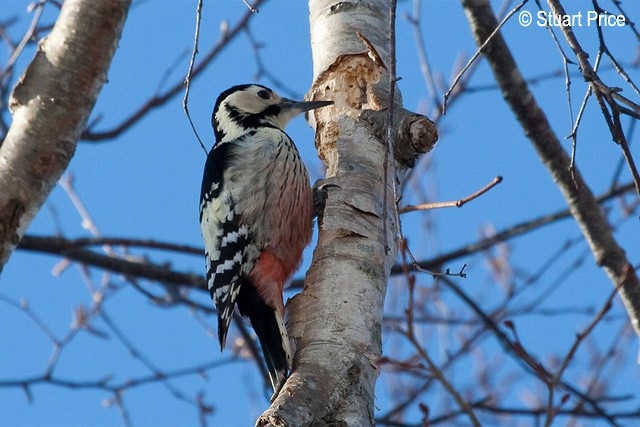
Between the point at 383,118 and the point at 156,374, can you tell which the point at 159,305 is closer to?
the point at 156,374

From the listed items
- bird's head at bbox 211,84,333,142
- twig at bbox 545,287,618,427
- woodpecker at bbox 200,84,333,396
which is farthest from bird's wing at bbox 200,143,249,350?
twig at bbox 545,287,618,427

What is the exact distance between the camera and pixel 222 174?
474cm

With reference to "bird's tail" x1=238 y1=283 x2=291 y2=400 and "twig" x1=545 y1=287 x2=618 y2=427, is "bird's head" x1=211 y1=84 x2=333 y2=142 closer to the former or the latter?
"bird's tail" x1=238 y1=283 x2=291 y2=400

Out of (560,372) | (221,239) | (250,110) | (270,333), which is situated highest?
(250,110)

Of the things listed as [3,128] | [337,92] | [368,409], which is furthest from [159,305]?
[368,409]

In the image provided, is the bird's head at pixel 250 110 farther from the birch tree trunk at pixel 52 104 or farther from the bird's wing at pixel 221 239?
the birch tree trunk at pixel 52 104

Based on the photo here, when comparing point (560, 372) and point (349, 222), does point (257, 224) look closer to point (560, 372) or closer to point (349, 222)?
point (349, 222)

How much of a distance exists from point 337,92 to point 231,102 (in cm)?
118

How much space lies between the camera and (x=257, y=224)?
4469mm

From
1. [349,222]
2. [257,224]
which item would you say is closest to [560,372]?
[349,222]

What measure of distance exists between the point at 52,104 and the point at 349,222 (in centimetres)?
124

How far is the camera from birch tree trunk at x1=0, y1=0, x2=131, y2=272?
2961 millimetres

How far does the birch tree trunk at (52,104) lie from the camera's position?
2961 mm

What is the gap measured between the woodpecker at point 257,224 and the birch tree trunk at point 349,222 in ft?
0.80
